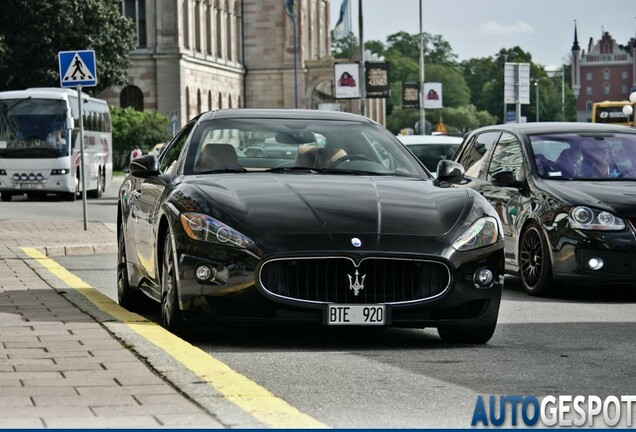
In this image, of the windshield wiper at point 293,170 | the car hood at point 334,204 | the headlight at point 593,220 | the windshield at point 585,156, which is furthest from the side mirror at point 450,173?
the windshield at point 585,156

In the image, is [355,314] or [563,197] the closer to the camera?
[355,314]

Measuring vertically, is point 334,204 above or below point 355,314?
above

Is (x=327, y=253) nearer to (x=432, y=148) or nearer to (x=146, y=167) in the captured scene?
(x=146, y=167)

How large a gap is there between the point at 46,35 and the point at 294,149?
61249 millimetres

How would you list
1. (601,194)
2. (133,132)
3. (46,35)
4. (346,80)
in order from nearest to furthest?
(601,194) → (346,80) → (46,35) → (133,132)

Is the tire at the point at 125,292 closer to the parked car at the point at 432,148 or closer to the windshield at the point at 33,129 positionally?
the parked car at the point at 432,148

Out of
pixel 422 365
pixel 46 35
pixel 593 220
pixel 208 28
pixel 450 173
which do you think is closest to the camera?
pixel 422 365

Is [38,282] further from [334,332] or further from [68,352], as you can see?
[68,352]

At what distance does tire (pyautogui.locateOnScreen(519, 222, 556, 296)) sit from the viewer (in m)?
13.4

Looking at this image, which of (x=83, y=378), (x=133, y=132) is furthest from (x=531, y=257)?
(x=133, y=132)

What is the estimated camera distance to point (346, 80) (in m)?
68.7

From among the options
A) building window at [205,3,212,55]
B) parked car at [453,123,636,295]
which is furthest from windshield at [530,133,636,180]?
building window at [205,3,212,55]

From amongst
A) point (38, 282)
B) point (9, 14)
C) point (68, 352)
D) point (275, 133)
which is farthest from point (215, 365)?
point (9, 14)

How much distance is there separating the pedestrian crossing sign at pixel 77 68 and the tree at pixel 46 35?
143 feet
